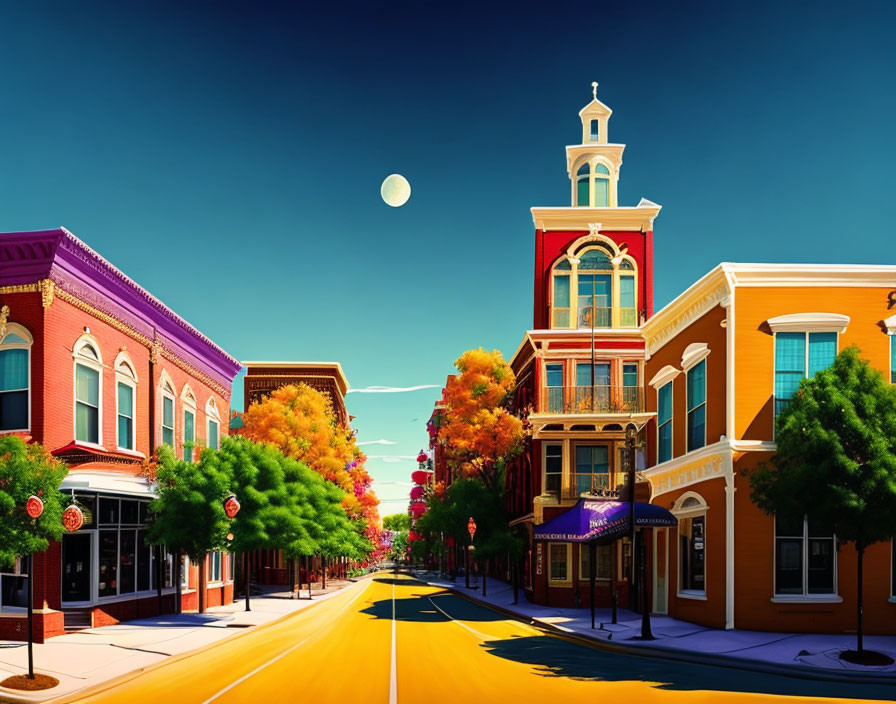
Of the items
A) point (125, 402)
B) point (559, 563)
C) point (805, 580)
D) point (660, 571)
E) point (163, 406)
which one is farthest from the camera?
point (559, 563)

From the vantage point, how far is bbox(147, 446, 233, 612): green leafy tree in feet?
95.1

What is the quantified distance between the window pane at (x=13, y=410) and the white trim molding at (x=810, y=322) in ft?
63.9

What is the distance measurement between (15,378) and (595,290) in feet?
90.5

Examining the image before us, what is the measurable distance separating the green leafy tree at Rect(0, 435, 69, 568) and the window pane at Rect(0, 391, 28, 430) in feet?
12.8

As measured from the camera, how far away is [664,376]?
31.2m

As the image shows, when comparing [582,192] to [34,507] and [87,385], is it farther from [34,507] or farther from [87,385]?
[34,507]

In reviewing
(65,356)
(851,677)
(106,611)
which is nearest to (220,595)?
(106,611)

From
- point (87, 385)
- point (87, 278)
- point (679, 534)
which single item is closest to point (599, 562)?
point (679, 534)

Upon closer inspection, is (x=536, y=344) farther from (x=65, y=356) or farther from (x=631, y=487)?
(x=65, y=356)

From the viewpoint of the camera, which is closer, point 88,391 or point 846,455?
point 846,455

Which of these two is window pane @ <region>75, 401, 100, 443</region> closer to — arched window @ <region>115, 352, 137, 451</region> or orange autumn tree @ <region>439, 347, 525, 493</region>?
arched window @ <region>115, 352, 137, 451</region>

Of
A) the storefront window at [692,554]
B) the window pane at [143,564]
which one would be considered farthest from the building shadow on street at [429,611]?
the window pane at [143,564]

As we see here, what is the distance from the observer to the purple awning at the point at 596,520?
91.9 feet

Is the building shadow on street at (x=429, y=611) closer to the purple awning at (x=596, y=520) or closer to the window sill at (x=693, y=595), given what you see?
the purple awning at (x=596, y=520)
